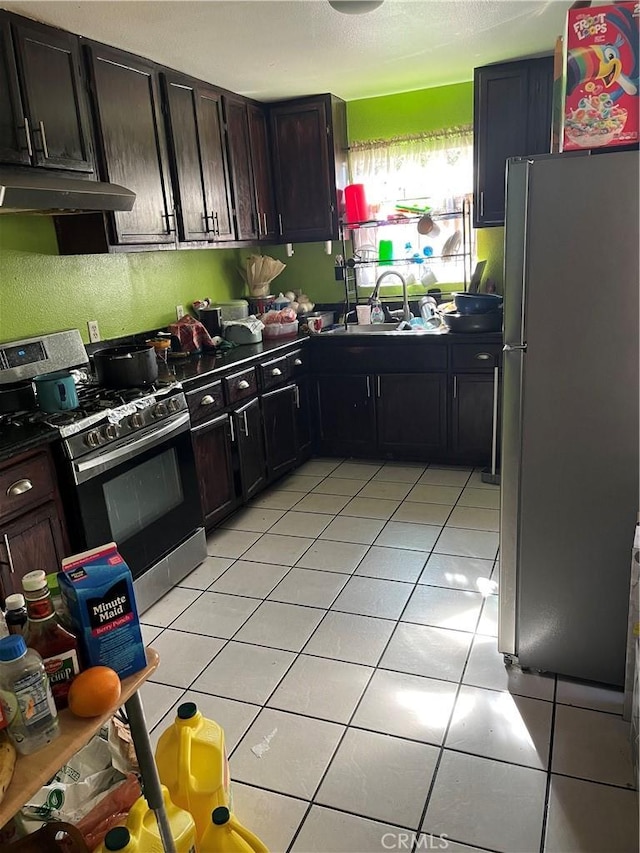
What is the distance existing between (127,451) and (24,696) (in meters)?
1.62

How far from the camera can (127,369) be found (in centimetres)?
270

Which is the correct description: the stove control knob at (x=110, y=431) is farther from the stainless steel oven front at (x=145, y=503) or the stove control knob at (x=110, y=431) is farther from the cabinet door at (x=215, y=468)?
the cabinet door at (x=215, y=468)

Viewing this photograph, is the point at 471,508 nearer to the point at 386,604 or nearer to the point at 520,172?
the point at 386,604

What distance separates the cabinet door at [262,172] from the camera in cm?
396

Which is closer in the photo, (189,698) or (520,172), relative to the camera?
(520,172)

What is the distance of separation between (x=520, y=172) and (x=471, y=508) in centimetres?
199

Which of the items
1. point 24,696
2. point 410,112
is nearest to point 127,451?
point 24,696

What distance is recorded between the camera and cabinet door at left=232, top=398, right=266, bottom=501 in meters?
3.33

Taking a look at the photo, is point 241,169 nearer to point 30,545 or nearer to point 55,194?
point 55,194

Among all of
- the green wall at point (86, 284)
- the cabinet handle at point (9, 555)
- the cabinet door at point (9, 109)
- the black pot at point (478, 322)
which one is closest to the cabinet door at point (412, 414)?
the black pot at point (478, 322)

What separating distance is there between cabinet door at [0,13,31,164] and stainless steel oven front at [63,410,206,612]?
115cm

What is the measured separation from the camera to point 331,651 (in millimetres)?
2262

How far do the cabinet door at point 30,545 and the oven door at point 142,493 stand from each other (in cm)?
10

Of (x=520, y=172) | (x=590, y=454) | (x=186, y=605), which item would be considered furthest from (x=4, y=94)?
(x=590, y=454)
